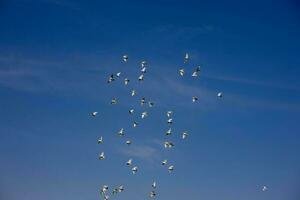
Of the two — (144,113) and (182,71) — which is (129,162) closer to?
(144,113)

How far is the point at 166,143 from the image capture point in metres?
65.1

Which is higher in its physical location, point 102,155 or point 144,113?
point 144,113

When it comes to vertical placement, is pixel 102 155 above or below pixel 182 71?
below

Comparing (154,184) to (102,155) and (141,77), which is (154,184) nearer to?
(102,155)

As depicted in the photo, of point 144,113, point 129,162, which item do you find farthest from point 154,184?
point 144,113

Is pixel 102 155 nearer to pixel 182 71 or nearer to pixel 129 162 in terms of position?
pixel 129 162

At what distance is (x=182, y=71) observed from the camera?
60.7m

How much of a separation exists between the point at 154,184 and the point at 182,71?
13659 millimetres

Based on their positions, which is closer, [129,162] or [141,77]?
[141,77]

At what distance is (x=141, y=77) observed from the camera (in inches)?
2354

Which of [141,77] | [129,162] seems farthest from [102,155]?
[141,77]

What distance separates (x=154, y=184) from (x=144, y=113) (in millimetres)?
8583

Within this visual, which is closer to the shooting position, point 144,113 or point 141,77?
point 141,77

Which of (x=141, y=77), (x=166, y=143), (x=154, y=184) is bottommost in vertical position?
(x=154, y=184)
